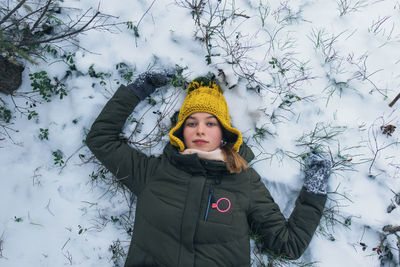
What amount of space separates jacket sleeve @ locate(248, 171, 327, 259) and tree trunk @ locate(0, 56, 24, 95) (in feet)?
9.00

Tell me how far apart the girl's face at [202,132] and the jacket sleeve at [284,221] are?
23.3 inches

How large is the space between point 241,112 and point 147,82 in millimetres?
1085

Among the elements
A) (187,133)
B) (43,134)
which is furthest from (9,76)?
(187,133)

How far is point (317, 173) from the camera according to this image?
2877mm

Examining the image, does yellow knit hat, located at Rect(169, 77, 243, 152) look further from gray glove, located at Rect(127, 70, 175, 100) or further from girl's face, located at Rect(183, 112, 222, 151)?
gray glove, located at Rect(127, 70, 175, 100)

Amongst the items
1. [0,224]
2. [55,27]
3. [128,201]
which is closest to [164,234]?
[128,201]

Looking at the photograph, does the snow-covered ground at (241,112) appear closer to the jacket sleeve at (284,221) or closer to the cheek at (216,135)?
the jacket sleeve at (284,221)

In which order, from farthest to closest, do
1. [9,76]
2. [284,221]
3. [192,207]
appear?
1. [9,76]
2. [284,221]
3. [192,207]

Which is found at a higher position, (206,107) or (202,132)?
(206,107)

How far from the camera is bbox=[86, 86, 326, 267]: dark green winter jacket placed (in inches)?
99.2

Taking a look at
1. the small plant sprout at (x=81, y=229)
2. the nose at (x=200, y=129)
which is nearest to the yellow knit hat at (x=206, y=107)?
the nose at (x=200, y=129)

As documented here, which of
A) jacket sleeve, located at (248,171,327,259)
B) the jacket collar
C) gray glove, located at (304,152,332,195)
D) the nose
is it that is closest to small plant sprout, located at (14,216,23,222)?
the jacket collar

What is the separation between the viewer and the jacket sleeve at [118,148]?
2.78 meters

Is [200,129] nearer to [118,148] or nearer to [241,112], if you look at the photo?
[241,112]
